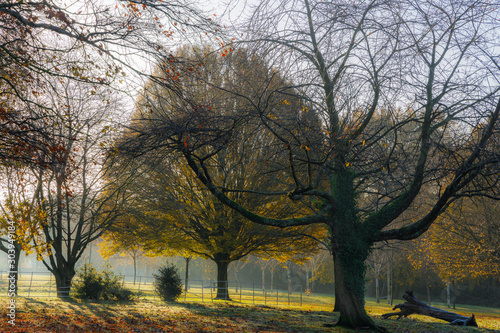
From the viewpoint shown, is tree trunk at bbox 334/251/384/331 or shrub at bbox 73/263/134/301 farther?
shrub at bbox 73/263/134/301

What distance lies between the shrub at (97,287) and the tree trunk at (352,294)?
35.8ft

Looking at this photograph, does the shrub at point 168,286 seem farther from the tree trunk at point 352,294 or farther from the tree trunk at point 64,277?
the tree trunk at point 352,294

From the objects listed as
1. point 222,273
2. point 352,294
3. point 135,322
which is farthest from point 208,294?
point 352,294

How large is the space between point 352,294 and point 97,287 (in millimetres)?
11547

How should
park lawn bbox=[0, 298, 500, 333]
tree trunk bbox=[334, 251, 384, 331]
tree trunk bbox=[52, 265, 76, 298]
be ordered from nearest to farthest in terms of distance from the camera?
park lawn bbox=[0, 298, 500, 333] < tree trunk bbox=[334, 251, 384, 331] < tree trunk bbox=[52, 265, 76, 298]

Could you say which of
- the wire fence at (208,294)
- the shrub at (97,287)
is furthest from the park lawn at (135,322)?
the wire fence at (208,294)

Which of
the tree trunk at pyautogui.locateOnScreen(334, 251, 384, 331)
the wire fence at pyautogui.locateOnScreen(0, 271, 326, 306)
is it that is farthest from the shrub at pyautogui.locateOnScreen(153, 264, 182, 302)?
the tree trunk at pyautogui.locateOnScreen(334, 251, 384, 331)

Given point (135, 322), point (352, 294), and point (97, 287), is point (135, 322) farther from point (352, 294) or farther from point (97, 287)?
point (97, 287)

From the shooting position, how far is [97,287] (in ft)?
53.3

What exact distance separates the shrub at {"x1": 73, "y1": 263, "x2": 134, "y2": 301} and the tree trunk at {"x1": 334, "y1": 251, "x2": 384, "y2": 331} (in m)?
10.9

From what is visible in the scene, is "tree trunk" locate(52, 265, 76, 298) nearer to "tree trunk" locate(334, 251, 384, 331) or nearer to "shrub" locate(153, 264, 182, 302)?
"shrub" locate(153, 264, 182, 302)

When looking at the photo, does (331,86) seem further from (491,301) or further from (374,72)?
(491,301)

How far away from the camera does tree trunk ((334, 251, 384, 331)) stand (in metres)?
10.1

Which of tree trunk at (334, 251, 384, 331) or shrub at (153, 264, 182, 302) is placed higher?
tree trunk at (334, 251, 384, 331)
